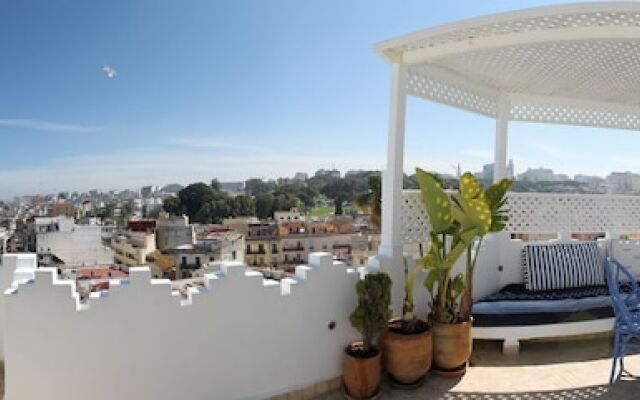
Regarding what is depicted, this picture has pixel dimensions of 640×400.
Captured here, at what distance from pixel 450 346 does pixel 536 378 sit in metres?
0.80

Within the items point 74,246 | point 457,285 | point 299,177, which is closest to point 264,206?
point 299,177

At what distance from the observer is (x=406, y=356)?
3.27 m

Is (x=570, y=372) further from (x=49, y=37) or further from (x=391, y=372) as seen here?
(x=49, y=37)

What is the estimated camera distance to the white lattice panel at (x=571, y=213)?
17.2ft

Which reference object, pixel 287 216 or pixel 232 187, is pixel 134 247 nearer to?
pixel 287 216

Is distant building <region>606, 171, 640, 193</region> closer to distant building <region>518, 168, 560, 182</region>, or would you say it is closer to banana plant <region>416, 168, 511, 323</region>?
distant building <region>518, 168, 560, 182</region>

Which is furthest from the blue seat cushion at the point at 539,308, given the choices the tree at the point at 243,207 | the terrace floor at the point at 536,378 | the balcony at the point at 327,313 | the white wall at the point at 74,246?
the tree at the point at 243,207

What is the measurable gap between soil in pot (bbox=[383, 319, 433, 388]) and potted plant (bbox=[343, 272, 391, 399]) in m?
0.13

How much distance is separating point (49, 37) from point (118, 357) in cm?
2652

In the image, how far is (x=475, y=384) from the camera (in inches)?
135

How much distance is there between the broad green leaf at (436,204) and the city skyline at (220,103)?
0.47 meters

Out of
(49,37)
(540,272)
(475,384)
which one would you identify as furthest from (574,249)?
(49,37)

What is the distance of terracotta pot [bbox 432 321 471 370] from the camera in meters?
3.50

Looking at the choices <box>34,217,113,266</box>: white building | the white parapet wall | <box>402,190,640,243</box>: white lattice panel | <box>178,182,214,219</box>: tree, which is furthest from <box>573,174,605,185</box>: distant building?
<box>178,182,214,219</box>: tree
